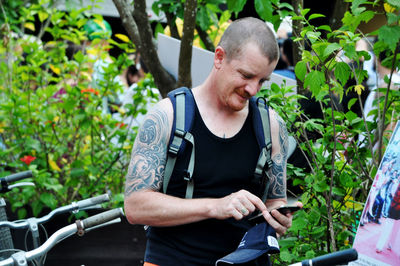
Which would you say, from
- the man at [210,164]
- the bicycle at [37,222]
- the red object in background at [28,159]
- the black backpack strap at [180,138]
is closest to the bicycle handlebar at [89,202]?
the bicycle at [37,222]

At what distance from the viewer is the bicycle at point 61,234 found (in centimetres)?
231

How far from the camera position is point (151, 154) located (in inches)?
94.7

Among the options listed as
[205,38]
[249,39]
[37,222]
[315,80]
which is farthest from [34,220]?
[205,38]

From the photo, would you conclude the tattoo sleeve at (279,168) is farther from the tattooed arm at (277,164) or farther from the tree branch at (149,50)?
the tree branch at (149,50)

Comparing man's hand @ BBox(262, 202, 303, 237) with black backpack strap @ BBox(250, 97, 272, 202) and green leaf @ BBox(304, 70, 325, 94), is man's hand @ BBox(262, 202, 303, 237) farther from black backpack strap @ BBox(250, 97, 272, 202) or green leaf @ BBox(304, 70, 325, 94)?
green leaf @ BBox(304, 70, 325, 94)

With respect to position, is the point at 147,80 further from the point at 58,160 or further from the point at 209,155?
the point at 209,155

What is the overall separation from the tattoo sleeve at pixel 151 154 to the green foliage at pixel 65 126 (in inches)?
92.4

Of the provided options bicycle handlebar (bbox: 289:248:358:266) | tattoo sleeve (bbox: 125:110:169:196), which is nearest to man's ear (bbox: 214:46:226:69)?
tattoo sleeve (bbox: 125:110:169:196)

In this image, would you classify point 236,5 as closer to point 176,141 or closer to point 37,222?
point 176,141

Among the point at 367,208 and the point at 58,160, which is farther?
the point at 58,160

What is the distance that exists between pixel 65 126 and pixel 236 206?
352 cm

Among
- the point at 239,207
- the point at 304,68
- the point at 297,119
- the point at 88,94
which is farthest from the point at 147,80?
the point at 239,207

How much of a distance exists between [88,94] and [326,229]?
2.76 metres

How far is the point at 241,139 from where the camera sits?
251 cm
